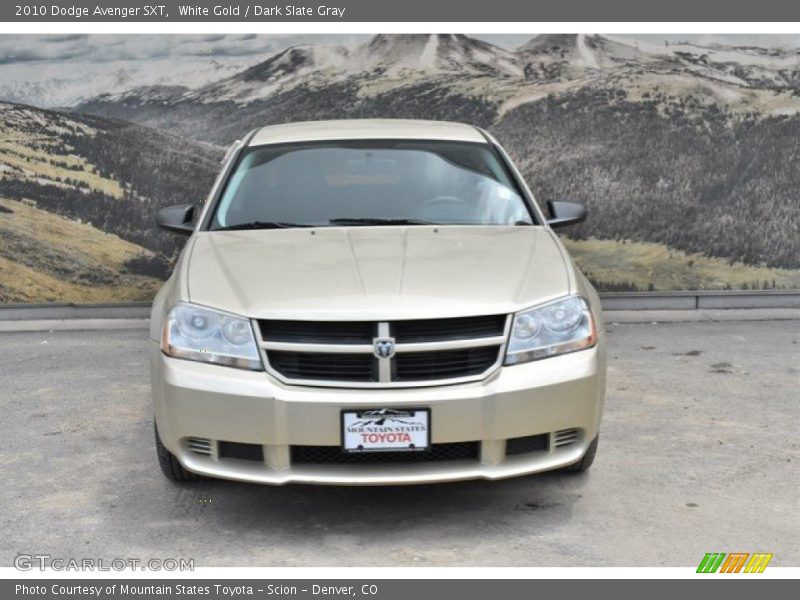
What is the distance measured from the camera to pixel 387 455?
175 inches

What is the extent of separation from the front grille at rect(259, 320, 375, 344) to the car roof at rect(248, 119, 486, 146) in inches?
75.9

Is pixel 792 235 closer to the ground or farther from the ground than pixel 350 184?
closer to the ground

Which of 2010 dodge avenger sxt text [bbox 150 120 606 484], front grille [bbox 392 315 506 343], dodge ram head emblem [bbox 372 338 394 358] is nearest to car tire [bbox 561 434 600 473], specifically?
2010 dodge avenger sxt text [bbox 150 120 606 484]

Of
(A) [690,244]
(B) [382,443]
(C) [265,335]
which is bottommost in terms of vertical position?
(A) [690,244]

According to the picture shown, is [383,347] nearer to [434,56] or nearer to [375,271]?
[375,271]

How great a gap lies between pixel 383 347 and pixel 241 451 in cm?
70

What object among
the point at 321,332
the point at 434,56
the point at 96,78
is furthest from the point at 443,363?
the point at 96,78

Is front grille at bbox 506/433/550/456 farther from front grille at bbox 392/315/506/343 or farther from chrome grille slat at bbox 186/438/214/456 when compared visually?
chrome grille slat at bbox 186/438/214/456

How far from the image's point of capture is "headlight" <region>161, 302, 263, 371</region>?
14.5ft

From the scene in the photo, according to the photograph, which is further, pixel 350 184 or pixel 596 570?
pixel 350 184

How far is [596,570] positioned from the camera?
164 inches

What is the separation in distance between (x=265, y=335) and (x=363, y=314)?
1.27 feet
